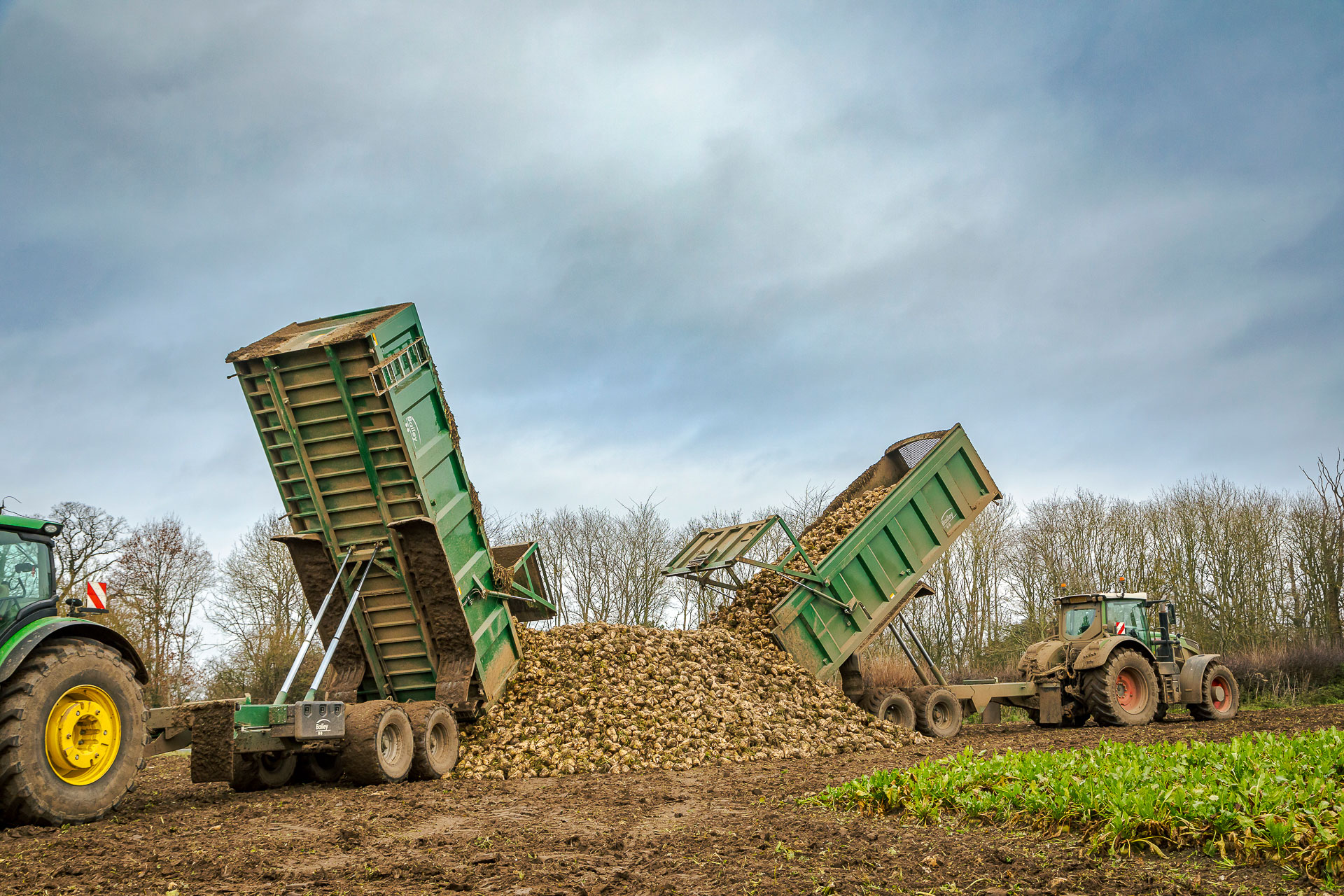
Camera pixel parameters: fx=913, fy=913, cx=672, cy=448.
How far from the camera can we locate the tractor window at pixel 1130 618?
13.5m

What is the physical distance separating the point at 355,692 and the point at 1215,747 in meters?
7.49

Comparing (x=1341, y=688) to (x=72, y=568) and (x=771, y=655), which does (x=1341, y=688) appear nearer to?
(x=771, y=655)

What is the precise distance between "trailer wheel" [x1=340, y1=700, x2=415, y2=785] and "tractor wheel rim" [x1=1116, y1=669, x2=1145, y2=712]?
33.4ft

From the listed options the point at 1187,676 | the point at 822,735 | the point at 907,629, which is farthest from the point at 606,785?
the point at 1187,676

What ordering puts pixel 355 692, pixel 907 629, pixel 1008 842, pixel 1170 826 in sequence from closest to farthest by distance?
1. pixel 1170 826
2. pixel 1008 842
3. pixel 355 692
4. pixel 907 629

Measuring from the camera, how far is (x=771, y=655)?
36.5 ft

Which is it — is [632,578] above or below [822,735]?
above

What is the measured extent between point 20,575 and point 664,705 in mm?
6017

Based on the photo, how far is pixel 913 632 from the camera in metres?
12.7

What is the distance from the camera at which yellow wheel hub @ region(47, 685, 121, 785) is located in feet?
20.1

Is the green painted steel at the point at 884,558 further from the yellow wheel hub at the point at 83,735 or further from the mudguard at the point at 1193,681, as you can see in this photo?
the yellow wheel hub at the point at 83,735

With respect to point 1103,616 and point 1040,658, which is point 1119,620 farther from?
point 1040,658

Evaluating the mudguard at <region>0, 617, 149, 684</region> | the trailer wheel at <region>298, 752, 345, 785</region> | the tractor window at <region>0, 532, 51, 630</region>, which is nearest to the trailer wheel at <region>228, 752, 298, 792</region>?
the trailer wheel at <region>298, 752, 345, 785</region>

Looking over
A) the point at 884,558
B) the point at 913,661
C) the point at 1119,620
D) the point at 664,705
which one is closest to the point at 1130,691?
the point at 1119,620
